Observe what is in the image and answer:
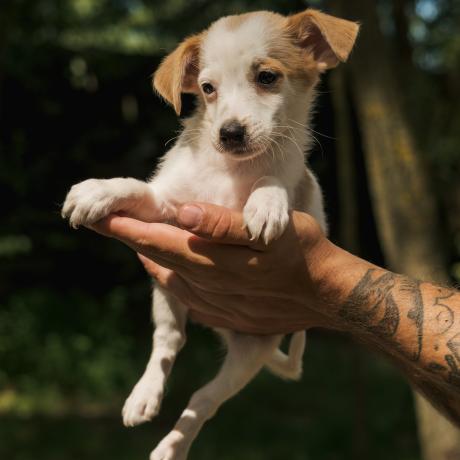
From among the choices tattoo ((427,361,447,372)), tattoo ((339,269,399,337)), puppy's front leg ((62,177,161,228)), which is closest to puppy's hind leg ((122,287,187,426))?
puppy's front leg ((62,177,161,228))

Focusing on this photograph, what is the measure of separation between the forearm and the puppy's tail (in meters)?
0.76

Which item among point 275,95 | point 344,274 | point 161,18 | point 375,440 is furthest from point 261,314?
point 161,18

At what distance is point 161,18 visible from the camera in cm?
767

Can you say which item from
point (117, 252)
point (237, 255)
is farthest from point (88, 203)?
point (117, 252)

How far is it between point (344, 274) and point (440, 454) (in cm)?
226

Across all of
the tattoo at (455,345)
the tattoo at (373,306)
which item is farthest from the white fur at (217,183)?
the tattoo at (455,345)

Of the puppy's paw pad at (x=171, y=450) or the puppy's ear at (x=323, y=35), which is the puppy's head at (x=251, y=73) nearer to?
the puppy's ear at (x=323, y=35)

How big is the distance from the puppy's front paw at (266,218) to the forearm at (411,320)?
13.0 inches

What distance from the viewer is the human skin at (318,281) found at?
92.4 inches

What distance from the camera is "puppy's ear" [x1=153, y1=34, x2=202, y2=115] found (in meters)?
2.92

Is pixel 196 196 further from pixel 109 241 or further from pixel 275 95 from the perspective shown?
pixel 109 241

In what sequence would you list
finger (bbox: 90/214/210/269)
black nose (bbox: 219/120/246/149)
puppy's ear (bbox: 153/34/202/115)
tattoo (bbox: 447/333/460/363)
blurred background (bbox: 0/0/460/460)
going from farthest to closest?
blurred background (bbox: 0/0/460/460)
puppy's ear (bbox: 153/34/202/115)
black nose (bbox: 219/120/246/149)
finger (bbox: 90/214/210/269)
tattoo (bbox: 447/333/460/363)

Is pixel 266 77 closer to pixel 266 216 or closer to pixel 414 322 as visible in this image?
pixel 266 216

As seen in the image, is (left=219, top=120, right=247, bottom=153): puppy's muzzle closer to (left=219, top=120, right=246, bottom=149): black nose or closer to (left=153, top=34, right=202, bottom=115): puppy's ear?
(left=219, top=120, right=246, bottom=149): black nose
